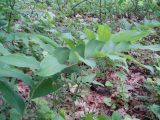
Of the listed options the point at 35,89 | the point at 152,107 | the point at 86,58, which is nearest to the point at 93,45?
the point at 86,58

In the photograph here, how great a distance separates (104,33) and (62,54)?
0.18 metres

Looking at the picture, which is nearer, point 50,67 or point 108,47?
point 50,67

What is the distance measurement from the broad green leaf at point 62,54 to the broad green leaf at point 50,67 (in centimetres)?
4

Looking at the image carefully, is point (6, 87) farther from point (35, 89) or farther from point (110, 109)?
point (110, 109)

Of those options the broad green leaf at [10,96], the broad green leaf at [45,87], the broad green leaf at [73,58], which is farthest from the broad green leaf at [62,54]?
the broad green leaf at [10,96]

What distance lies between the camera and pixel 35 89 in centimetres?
133

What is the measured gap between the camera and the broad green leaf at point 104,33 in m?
1.24

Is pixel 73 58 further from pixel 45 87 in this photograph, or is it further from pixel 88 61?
pixel 45 87

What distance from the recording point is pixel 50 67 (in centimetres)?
114

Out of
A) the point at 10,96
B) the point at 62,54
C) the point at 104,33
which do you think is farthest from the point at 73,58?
the point at 10,96

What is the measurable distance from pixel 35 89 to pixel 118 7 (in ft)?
19.1

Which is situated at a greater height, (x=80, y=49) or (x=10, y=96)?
(x=80, y=49)

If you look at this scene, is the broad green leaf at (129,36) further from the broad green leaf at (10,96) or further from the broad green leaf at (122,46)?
the broad green leaf at (10,96)

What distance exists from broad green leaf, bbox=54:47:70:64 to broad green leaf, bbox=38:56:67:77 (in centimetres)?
4
